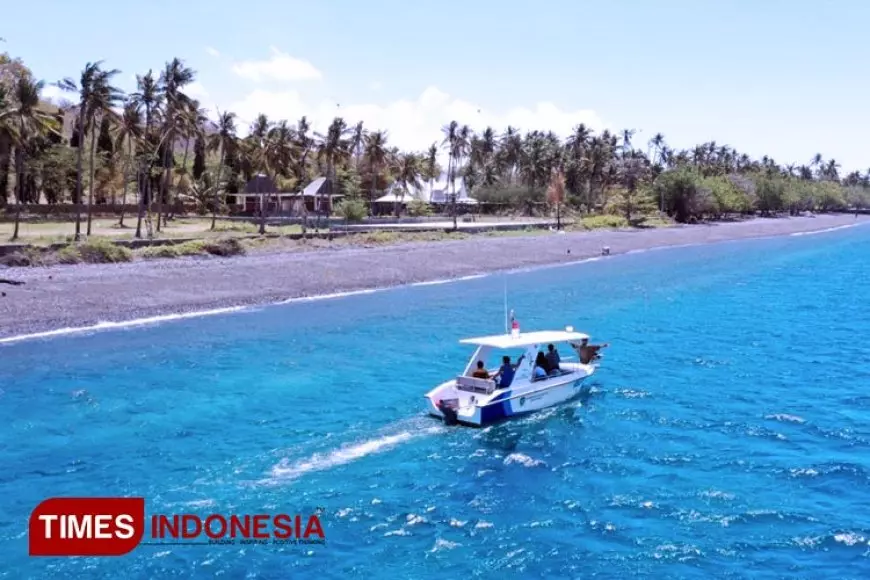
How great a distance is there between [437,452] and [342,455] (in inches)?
90.5

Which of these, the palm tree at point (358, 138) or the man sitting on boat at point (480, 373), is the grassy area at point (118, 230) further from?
the man sitting on boat at point (480, 373)

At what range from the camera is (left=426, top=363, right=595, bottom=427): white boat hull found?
2023cm

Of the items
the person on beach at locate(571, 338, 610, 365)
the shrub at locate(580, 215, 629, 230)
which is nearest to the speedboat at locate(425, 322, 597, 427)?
the person on beach at locate(571, 338, 610, 365)

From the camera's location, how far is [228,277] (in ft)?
155

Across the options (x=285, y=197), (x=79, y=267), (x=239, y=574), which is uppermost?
(x=285, y=197)

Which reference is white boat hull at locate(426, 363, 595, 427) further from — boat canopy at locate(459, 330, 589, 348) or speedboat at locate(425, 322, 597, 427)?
boat canopy at locate(459, 330, 589, 348)

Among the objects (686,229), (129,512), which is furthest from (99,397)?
(686,229)

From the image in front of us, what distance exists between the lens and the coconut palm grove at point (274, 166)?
64.4 metres

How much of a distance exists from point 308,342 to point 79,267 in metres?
21.6

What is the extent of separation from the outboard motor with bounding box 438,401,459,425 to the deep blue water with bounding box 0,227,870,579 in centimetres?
46

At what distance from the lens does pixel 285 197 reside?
104 metres

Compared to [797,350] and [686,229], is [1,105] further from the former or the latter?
[686,229]

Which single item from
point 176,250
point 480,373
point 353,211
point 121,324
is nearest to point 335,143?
point 353,211

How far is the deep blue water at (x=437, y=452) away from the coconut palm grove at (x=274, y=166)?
2305 centimetres
